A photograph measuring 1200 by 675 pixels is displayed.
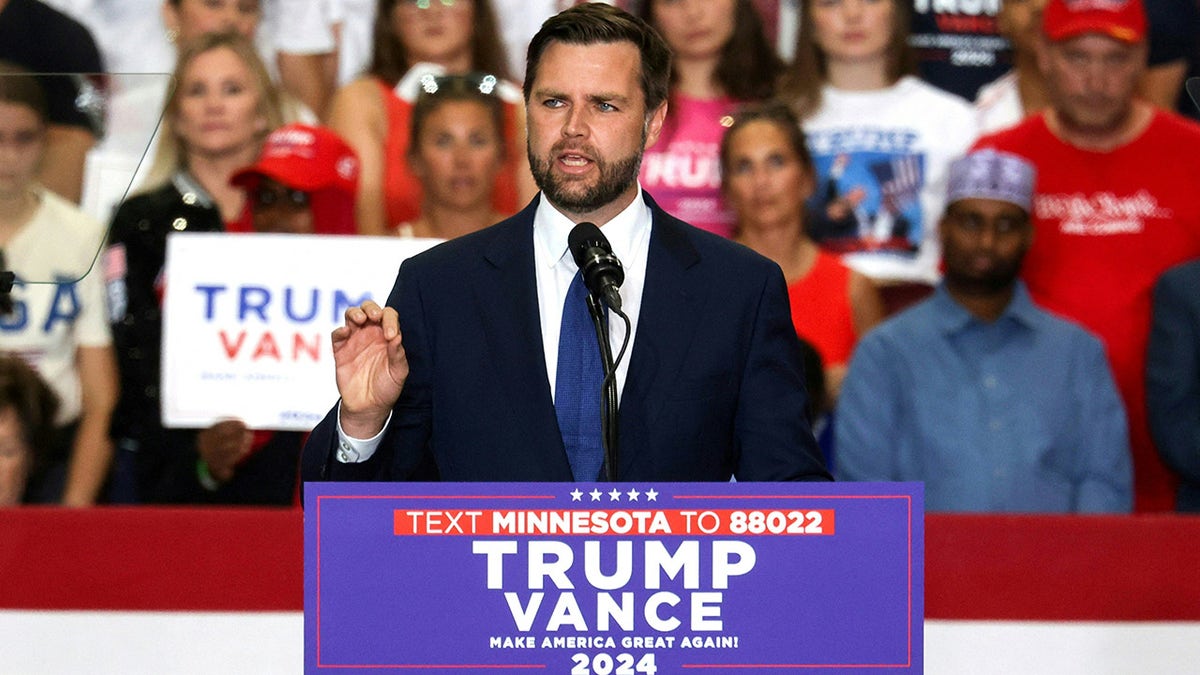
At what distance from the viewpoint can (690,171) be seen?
3516mm

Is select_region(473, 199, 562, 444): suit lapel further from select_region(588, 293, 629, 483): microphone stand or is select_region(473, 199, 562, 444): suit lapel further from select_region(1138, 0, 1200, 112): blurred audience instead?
select_region(1138, 0, 1200, 112): blurred audience

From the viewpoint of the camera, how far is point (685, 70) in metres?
3.58

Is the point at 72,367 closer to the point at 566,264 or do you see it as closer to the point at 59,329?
the point at 59,329

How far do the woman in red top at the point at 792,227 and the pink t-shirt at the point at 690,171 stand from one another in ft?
0.13

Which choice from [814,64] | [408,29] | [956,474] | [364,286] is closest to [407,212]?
[364,286]

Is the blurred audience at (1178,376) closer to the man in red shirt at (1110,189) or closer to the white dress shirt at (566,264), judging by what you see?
the man in red shirt at (1110,189)

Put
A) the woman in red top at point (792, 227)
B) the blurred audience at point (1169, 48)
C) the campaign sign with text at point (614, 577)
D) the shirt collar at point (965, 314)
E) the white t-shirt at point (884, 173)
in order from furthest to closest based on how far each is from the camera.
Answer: the blurred audience at point (1169, 48)
the white t-shirt at point (884, 173)
the woman in red top at point (792, 227)
the shirt collar at point (965, 314)
the campaign sign with text at point (614, 577)

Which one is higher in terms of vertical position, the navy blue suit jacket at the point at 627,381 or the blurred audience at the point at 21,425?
the navy blue suit jacket at the point at 627,381

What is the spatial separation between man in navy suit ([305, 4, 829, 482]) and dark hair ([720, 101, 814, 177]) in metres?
1.73

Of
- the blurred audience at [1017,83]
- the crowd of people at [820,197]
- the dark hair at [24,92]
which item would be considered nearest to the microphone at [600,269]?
the dark hair at [24,92]

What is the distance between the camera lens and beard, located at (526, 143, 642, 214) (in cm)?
169

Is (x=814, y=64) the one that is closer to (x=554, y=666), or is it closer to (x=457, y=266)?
(x=457, y=266)

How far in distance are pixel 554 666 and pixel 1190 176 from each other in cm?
A: 265

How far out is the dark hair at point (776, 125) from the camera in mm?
3475
